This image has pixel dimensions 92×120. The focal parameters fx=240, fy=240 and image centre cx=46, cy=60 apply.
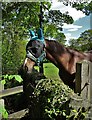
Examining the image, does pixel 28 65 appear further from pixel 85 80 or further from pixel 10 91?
pixel 85 80

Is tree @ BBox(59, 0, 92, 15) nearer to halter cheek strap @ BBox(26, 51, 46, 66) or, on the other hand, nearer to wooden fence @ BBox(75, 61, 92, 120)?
halter cheek strap @ BBox(26, 51, 46, 66)

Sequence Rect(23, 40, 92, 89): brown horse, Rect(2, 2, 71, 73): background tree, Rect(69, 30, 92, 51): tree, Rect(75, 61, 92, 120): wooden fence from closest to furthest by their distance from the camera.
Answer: Rect(75, 61, 92, 120): wooden fence → Rect(23, 40, 92, 89): brown horse → Rect(2, 2, 71, 73): background tree → Rect(69, 30, 92, 51): tree

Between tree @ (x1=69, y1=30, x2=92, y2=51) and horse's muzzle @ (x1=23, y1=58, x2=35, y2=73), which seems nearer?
horse's muzzle @ (x1=23, y1=58, x2=35, y2=73)

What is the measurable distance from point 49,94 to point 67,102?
0.26m

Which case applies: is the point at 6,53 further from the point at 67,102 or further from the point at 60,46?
the point at 67,102

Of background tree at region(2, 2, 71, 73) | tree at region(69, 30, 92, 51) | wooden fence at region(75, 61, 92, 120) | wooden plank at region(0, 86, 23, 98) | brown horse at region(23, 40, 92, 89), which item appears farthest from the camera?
tree at region(69, 30, 92, 51)

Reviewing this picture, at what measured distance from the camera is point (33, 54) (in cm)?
320

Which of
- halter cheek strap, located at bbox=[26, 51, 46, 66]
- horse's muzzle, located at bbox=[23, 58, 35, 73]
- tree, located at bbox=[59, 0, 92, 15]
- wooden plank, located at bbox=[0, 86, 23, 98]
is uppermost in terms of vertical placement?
tree, located at bbox=[59, 0, 92, 15]

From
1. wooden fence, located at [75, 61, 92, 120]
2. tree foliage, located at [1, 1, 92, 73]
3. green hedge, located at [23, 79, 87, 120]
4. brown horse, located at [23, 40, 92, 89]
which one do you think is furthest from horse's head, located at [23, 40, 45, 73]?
tree foliage, located at [1, 1, 92, 73]

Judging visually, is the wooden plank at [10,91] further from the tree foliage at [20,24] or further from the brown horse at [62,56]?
the tree foliage at [20,24]

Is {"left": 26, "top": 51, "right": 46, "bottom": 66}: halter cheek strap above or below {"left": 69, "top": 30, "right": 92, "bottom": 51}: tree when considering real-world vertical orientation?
above

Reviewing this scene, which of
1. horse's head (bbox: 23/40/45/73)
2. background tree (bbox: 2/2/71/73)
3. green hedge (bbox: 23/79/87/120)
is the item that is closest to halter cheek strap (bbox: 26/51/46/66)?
horse's head (bbox: 23/40/45/73)

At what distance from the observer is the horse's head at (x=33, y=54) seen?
3.14m

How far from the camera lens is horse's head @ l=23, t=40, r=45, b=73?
10.3 ft
